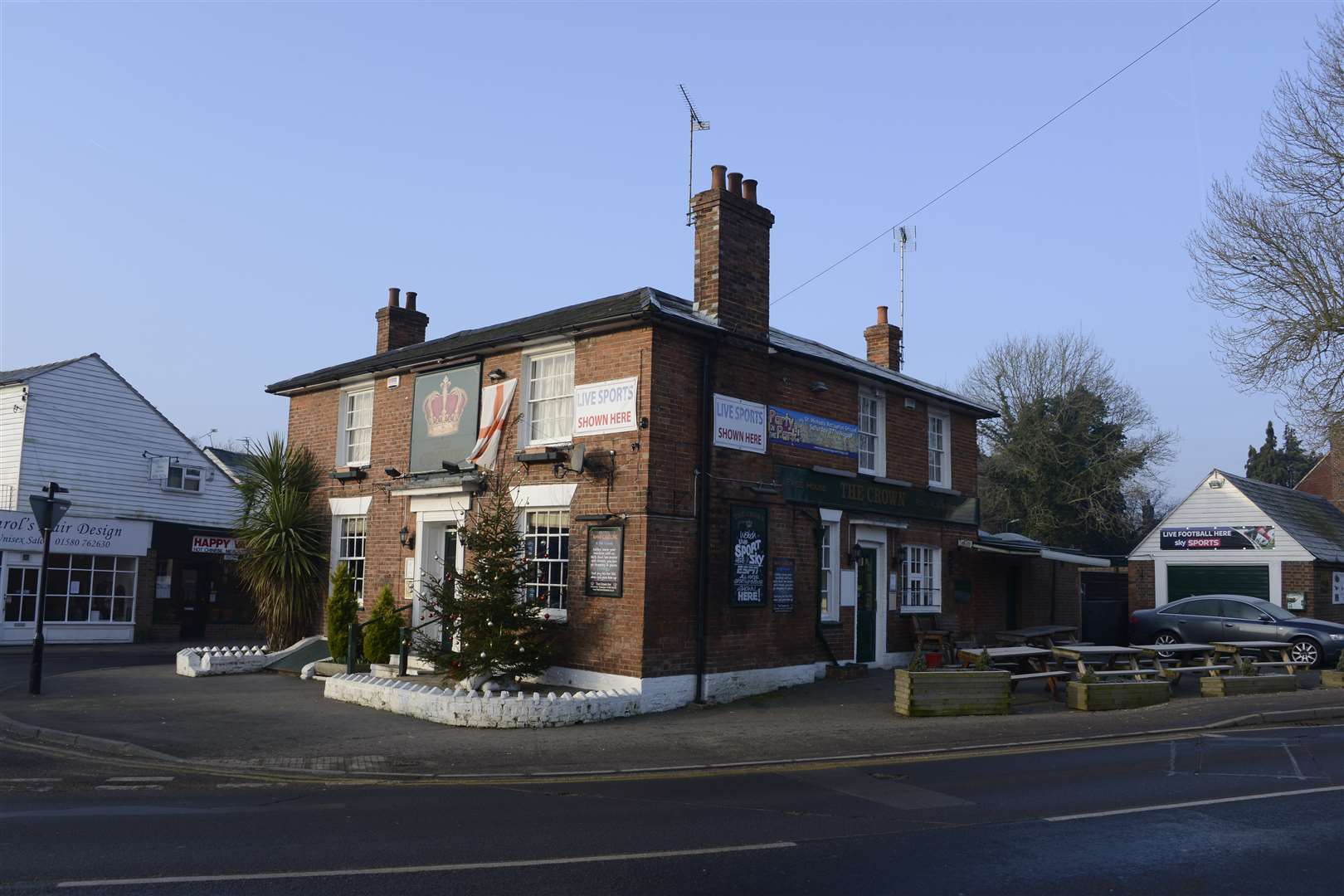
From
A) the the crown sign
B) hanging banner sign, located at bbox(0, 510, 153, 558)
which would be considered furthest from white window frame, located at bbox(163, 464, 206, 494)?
the the crown sign

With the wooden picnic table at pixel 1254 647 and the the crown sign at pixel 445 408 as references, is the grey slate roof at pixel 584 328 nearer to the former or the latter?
the the crown sign at pixel 445 408

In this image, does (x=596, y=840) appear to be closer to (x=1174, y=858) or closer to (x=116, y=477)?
(x=1174, y=858)

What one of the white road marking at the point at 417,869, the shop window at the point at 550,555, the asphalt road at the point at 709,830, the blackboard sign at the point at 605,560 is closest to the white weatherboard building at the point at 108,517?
the shop window at the point at 550,555

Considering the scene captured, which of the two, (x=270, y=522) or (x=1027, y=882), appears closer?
(x=1027, y=882)

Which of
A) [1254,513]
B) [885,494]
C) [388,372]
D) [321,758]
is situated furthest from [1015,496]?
[321,758]

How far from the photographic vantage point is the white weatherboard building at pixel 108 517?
25672 millimetres

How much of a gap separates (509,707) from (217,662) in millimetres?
8587

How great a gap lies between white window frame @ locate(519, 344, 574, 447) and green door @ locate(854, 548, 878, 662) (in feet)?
19.1

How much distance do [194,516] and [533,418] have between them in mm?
17693

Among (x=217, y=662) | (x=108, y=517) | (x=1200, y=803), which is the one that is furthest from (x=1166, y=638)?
(x=108, y=517)

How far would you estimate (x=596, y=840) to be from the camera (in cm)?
711

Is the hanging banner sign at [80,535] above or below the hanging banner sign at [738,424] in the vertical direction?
below

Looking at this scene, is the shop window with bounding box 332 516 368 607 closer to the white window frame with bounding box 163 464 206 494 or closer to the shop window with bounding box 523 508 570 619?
the shop window with bounding box 523 508 570 619

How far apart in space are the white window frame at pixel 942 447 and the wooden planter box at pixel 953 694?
6753 mm
